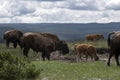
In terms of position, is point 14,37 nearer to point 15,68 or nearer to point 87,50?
point 87,50

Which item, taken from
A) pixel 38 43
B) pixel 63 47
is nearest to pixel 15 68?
pixel 38 43

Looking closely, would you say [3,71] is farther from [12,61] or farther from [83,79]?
[83,79]

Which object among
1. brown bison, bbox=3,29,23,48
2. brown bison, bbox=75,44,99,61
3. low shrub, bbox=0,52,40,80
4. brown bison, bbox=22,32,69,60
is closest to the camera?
low shrub, bbox=0,52,40,80

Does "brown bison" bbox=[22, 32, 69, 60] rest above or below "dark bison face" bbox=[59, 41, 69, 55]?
above

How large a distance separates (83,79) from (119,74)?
2340 mm

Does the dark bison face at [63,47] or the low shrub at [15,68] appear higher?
the low shrub at [15,68]

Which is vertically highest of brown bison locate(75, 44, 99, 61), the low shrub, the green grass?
the low shrub

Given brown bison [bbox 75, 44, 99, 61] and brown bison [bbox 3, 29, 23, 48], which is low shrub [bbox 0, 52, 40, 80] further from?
brown bison [bbox 3, 29, 23, 48]

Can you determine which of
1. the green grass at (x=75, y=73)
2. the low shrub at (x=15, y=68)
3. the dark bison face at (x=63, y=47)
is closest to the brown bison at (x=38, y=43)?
the dark bison face at (x=63, y=47)

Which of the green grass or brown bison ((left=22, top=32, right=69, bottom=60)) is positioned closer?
the green grass

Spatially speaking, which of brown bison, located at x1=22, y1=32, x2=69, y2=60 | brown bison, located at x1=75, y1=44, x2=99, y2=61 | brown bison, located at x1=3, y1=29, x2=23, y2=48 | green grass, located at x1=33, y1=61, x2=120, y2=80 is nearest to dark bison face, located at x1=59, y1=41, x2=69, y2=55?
brown bison, located at x1=22, y1=32, x2=69, y2=60

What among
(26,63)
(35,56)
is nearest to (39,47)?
(35,56)

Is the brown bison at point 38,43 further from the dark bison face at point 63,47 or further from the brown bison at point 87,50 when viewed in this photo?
the dark bison face at point 63,47

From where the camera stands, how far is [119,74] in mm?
19594
